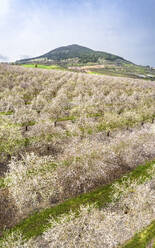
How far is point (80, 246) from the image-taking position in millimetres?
19109

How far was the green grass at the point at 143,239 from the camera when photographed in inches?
850

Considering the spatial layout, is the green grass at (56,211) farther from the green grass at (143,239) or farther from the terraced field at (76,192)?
the green grass at (143,239)

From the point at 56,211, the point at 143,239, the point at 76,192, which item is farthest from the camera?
the point at 76,192

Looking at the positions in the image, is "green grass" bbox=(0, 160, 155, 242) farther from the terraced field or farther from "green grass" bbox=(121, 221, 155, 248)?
"green grass" bbox=(121, 221, 155, 248)

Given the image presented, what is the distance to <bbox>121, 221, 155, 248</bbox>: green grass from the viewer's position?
70.8 ft

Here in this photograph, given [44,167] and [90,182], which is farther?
[90,182]

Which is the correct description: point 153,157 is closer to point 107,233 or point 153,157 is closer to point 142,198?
point 142,198

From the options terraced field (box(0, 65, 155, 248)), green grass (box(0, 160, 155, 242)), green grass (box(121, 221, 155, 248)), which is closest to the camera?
terraced field (box(0, 65, 155, 248))

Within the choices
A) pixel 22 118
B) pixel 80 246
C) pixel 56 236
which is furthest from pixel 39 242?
pixel 22 118

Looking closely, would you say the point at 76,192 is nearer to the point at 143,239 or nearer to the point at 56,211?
the point at 56,211

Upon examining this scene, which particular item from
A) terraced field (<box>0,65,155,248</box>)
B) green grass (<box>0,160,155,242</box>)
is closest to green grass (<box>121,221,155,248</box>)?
terraced field (<box>0,65,155,248</box>)

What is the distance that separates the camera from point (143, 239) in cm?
2244

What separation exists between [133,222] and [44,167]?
17380 mm

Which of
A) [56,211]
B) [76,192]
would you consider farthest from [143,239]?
[56,211]
